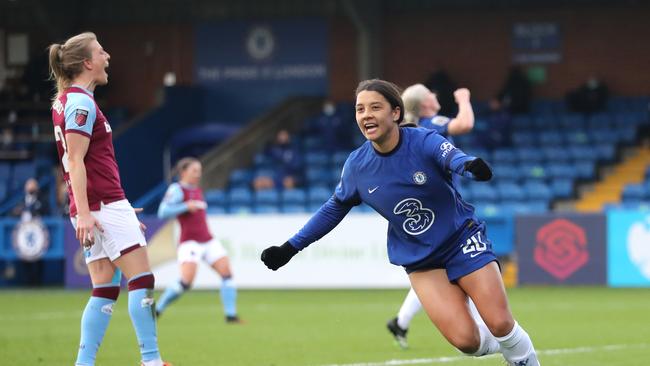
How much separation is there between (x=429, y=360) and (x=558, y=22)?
19.8m

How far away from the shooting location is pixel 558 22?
1140 inches

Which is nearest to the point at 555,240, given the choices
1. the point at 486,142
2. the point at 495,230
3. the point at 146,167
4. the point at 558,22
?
the point at 495,230

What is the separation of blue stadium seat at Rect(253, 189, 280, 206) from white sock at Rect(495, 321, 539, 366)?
18.7 meters

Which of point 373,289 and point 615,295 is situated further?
point 373,289

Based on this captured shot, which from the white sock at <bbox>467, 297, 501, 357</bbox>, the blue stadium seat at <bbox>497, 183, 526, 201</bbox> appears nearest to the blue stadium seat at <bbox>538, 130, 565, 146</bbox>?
the blue stadium seat at <bbox>497, 183, 526, 201</bbox>

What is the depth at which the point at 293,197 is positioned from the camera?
1011 inches

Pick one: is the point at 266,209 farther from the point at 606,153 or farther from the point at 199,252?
the point at 199,252

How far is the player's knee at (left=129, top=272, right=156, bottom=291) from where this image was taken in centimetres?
823

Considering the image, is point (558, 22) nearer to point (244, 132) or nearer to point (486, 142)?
point (486, 142)

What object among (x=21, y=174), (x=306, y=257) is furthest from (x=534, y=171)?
(x=21, y=174)

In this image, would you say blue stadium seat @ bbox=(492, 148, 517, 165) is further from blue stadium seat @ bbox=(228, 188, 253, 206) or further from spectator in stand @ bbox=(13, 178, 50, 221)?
spectator in stand @ bbox=(13, 178, 50, 221)

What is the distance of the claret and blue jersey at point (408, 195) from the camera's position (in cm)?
724

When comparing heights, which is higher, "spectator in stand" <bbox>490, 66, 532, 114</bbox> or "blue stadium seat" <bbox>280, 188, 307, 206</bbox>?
"spectator in stand" <bbox>490, 66, 532, 114</bbox>

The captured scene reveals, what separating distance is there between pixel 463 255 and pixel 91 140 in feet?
8.39
